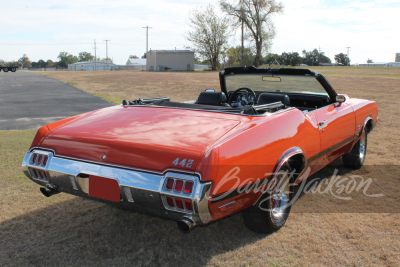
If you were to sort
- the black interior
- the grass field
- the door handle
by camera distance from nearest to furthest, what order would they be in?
the grass field
the black interior
the door handle

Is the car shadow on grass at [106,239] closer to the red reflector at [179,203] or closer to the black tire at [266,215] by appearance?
the black tire at [266,215]

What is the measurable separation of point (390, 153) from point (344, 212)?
107 inches

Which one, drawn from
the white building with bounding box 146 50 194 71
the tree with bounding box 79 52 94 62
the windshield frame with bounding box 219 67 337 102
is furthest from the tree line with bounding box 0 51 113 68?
the windshield frame with bounding box 219 67 337 102

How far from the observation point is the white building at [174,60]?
51938mm

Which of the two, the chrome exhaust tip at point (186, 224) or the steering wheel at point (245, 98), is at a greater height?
the steering wheel at point (245, 98)

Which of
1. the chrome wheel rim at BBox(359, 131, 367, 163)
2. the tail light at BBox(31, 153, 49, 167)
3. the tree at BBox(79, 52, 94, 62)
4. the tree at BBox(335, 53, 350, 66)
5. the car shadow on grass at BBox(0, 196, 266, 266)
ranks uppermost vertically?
the tree at BBox(79, 52, 94, 62)

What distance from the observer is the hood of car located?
2.32 meters

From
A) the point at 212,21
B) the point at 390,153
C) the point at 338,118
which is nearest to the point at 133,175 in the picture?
the point at 338,118

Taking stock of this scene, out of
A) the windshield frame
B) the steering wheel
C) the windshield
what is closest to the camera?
the windshield frame

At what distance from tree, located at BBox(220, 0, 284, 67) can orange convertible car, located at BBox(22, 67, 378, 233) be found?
4543 cm

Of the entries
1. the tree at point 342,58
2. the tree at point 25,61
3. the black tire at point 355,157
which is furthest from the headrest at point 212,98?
the tree at point 25,61

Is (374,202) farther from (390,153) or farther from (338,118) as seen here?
(390,153)

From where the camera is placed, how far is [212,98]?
166 inches

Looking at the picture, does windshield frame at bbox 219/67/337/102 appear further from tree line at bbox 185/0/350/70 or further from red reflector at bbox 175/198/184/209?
tree line at bbox 185/0/350/70
